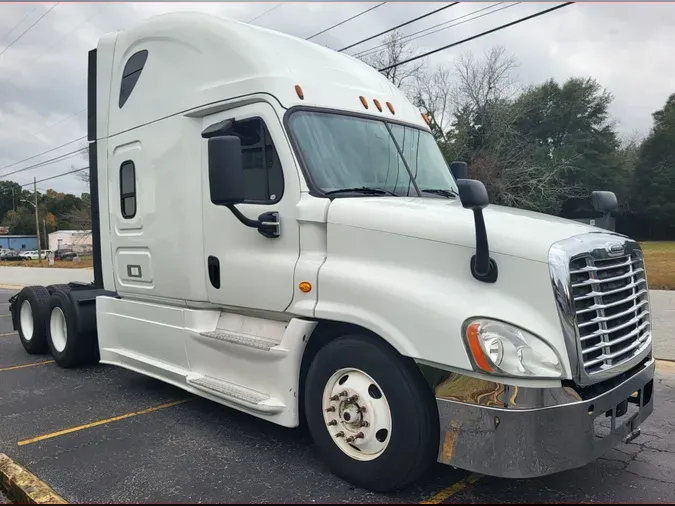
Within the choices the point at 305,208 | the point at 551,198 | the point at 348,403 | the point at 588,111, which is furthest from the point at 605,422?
the point at 588,111

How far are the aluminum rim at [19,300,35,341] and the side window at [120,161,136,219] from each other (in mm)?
2991

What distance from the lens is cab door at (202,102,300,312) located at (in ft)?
13.5

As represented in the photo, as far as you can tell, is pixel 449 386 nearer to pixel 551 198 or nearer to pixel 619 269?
pixel 619 269

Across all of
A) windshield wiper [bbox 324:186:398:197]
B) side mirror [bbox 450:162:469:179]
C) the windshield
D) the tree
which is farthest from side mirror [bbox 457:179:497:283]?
the tree

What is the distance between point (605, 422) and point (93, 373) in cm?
570

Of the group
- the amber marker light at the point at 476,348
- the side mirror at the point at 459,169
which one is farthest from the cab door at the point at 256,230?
the side mirror at the point at 459,169

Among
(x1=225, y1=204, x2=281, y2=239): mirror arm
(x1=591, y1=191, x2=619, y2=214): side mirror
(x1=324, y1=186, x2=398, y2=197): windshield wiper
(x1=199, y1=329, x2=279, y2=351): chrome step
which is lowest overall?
(x1=199, y1=329, x2=279, y2=351): chrome step

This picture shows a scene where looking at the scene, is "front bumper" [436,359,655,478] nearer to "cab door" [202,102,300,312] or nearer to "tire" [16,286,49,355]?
"cab door" [202,102,300,312]

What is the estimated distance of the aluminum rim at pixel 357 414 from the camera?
3521mm

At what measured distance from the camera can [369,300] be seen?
11.7 feet

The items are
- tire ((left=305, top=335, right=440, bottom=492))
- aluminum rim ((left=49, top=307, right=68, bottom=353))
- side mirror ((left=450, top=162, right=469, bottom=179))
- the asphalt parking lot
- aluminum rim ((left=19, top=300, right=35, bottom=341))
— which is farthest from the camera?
aluminum rim ((left=19, top=300, right=35, bottom=341))

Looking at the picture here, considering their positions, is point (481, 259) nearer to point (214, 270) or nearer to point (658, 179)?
point (214, 270)

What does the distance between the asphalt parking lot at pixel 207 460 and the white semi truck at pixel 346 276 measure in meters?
0.35

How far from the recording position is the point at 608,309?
135 inches
